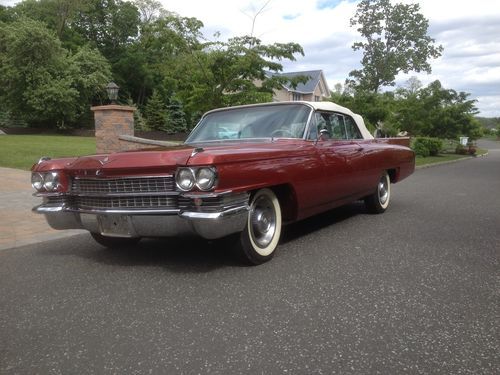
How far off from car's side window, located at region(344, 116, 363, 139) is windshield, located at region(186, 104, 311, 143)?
1053mm

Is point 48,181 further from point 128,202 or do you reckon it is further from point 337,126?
point 337,126

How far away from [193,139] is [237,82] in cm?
687

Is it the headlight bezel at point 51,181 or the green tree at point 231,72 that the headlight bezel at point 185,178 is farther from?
the green tree at point 231,72

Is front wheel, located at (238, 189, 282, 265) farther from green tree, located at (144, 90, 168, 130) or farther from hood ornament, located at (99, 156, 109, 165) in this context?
green tree, located at (144, 90, 168, 130)

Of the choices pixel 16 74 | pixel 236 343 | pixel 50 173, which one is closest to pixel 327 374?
pixel 236 343

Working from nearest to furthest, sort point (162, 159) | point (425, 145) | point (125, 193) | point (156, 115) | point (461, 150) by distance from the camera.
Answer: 1. point (162, 159)
2. point (125, 193)
3. point (425, 145)
4. point (461, 150)
5. point (156, 115)

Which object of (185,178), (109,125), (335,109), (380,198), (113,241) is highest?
(335,109)

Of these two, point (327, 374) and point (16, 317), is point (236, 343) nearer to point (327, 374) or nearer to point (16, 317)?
point (327, 374)

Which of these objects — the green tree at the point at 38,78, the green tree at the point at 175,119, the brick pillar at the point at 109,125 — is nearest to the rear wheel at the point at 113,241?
the brick pillar at the point at 109,125

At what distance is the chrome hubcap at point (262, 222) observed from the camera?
4219 mm

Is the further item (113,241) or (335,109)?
(335,109)

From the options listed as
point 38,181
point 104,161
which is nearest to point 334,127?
point 104,161

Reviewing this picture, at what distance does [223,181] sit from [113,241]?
2.00 metres

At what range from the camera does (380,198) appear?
684 cm
